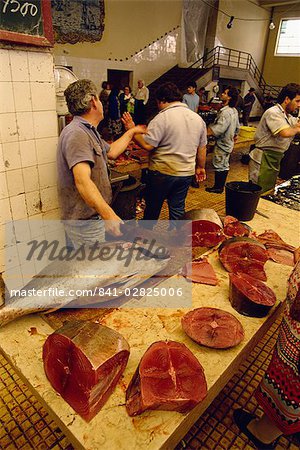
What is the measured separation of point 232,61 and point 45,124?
1896 cm

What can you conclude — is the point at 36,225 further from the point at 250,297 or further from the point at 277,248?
the point at 277,248

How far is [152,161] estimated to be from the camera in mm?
3994

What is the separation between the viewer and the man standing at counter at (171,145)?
12.0 feet

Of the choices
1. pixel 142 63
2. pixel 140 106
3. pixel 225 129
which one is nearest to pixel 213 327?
pixel 225 129

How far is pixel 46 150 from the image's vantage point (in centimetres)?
297

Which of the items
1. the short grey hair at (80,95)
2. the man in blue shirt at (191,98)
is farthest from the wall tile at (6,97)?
the man in blue shirt at (191,98)

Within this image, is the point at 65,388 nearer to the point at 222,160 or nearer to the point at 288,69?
the point at 222,160

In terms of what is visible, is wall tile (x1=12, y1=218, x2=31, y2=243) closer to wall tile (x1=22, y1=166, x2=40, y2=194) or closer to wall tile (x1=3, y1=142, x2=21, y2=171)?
wall tile (x1=22, y1=166, x2=40, y2=194)

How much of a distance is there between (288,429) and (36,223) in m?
2.73

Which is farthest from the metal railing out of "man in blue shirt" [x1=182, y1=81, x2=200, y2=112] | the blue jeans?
the blue jeans

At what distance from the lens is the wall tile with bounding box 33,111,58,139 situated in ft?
9.21

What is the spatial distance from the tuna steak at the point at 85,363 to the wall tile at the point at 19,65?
7.01 feet

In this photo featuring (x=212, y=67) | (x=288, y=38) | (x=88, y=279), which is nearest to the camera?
(x=88, y=279)

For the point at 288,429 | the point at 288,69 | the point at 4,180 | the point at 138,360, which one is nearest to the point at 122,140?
the point at 4,180
